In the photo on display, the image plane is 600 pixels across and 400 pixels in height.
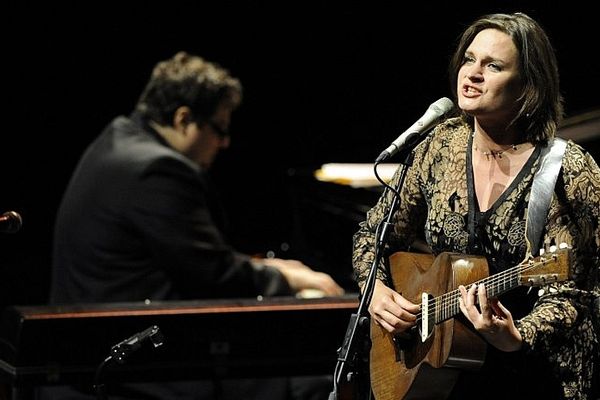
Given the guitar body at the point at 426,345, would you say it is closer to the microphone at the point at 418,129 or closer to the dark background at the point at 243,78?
the microphone at the point at 418,129

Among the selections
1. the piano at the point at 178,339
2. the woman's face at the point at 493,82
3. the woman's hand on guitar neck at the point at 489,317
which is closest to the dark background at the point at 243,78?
the piano at the point at 178,339

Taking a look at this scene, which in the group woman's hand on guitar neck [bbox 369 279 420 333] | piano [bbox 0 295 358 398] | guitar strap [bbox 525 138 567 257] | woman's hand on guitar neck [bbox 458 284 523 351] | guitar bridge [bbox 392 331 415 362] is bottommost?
piano [bbox 0 295 358 398]

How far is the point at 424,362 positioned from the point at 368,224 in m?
0.61

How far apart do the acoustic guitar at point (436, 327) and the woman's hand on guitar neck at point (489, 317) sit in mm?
59

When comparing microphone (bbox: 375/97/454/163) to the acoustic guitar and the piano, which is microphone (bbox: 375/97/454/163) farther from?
the piano

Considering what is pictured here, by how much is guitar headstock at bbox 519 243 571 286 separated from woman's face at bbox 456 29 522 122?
0.51 m

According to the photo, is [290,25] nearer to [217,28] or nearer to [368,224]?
[217,28]

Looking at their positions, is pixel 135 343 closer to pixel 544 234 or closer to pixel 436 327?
pixel 436 327

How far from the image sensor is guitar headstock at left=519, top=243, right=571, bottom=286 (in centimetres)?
308

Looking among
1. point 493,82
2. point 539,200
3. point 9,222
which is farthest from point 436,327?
point 9,222

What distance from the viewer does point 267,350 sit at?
5035 mm

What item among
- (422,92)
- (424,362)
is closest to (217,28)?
(422,92)

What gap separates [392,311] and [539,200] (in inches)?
23.4

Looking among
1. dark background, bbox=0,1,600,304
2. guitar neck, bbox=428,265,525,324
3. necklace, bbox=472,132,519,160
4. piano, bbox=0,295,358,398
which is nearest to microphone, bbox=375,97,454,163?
necklace, bbox=472,132,519,160
